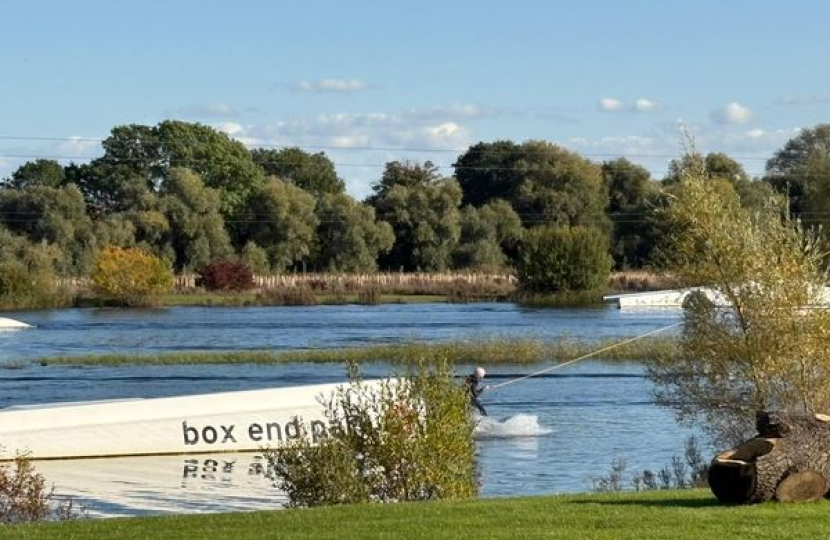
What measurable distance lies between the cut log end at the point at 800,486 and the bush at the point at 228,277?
305 ft

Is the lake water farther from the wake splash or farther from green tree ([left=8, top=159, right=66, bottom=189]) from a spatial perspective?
green tree ([left=8, top=159, right=66, bottom=189])

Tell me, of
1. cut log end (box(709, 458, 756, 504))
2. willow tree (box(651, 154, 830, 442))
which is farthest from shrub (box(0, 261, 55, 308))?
cut log end (box(709, 458, 756, 504))

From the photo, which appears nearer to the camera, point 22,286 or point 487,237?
point 22,286

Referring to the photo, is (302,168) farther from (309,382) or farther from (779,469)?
(779,469)

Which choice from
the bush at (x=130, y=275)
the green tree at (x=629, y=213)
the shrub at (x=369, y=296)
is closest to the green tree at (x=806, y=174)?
the green tree at (x=629, y=213)

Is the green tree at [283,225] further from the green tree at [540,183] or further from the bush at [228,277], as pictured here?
the green tree at [540,183]

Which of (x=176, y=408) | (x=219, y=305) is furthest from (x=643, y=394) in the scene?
(x=219, y=305)

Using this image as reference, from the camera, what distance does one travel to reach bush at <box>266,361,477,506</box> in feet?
71.3

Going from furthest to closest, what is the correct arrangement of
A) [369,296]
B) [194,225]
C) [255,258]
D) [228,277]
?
[255,258] → [194,225] → [228,277] → [369,296]

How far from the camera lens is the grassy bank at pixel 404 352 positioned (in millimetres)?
55031

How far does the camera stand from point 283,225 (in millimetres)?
117062

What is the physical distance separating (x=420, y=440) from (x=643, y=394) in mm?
24430

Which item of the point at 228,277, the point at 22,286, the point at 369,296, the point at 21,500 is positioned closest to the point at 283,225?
the point at 228,277

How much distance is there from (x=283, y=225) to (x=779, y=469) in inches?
3961
